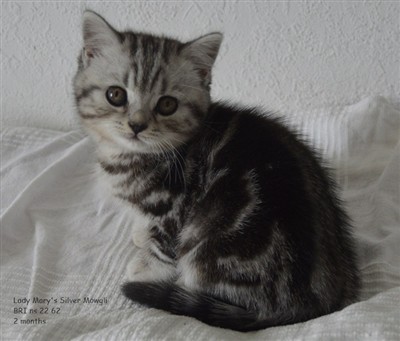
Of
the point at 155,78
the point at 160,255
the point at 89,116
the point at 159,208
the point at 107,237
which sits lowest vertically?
the point at 107,237

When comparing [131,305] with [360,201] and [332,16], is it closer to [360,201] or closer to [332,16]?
[360,201]

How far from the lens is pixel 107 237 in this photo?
1207mm

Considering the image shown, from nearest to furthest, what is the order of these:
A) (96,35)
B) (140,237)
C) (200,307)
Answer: (200,307) < (96,35) < (140,237)

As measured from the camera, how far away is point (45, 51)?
159 cm

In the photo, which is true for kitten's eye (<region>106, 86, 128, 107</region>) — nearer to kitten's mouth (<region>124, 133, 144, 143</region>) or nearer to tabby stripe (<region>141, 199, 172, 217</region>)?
kitten's mouth (<region>124, 133, 144, 143</region>)

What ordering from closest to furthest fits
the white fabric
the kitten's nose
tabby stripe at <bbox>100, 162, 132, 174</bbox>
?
the white fabric, the kitten's nose, tabby stripe at <bbox>100, 162, 132, 174</bbox>

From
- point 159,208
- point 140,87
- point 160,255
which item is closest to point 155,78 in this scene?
point 140,87

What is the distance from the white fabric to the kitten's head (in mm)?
297

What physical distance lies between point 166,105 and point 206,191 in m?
0.19

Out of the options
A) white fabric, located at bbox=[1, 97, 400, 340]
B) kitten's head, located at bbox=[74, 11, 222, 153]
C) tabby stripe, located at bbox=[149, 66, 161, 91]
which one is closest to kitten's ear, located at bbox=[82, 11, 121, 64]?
kitten's head, located at bbox=[74, 11, 222, 153]

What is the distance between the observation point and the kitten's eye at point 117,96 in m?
0.95

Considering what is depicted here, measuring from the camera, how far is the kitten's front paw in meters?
1.07

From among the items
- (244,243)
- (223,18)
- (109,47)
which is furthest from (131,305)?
(223,18)

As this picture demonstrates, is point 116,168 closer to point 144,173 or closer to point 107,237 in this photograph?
point 144,173
